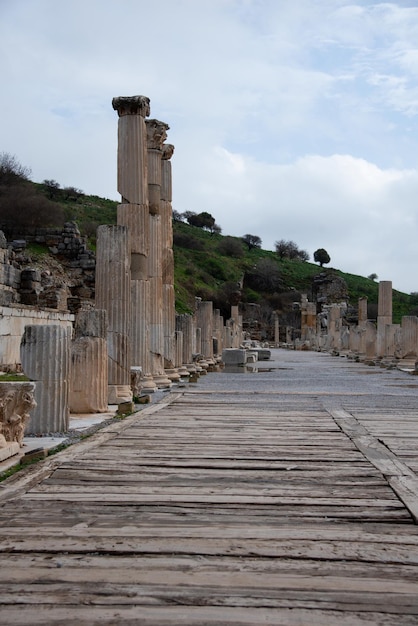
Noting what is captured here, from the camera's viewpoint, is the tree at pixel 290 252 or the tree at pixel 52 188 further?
the tree at pixel 290 252

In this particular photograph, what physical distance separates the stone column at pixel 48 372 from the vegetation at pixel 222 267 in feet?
128

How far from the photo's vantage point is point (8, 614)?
2.75m

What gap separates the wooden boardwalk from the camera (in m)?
2.83

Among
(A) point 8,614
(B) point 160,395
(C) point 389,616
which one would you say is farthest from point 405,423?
(A) point 8,614

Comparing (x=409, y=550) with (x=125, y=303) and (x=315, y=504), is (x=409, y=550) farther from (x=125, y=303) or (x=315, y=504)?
(x=125, y=303)

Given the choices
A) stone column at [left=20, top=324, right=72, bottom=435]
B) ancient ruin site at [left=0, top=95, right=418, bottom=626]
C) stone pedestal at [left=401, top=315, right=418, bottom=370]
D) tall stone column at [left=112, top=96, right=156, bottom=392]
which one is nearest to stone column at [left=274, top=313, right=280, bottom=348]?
stone pedestal at [left=401, top=315, right=418, bottom=370]

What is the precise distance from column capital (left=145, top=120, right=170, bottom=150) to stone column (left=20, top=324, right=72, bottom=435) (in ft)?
30.5

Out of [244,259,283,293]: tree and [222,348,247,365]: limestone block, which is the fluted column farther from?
[244,259,283,293]: tree

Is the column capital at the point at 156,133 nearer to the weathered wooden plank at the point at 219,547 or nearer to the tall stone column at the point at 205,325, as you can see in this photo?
the tall stone column at the point at 205,325

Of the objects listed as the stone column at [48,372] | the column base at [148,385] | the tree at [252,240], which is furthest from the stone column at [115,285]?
the tree at [252,240]

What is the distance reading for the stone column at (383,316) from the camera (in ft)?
97.8

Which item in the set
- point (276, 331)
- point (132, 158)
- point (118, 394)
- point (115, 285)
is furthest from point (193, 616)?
point (276, 331)

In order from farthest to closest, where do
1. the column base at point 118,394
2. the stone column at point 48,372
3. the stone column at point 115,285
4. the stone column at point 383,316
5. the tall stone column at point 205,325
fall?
1. the stone column at point 383,316
2. the tall stone column at point 205,325
3. the stone column at point 115,285
4. the column base at point 118,394
5. the stone column at point 48,372

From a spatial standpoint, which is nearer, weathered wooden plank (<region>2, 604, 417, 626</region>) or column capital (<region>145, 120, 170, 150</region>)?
weathered wooden plank (<region>2, 604, 417, 626</region>)
